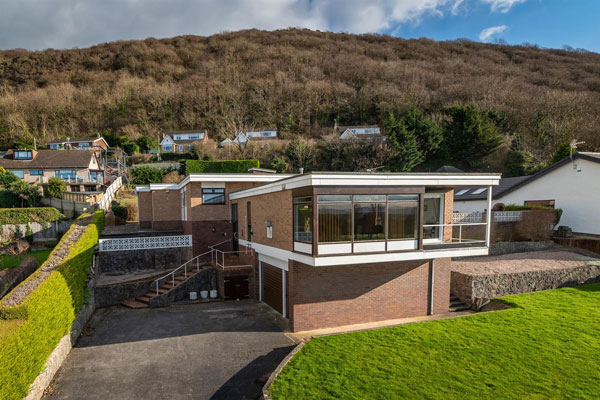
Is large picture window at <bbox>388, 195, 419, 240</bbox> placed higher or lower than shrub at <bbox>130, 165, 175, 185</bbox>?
lower

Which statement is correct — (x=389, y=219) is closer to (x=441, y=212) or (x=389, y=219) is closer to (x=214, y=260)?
(x=441, y=212)

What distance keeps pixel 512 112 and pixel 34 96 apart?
89.9m

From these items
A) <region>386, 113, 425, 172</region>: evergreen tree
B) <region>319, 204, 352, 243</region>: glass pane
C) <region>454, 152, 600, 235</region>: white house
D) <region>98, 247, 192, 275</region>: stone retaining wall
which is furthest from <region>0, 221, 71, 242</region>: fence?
<region>386, 113, 425, 172</region>: evergreen tree

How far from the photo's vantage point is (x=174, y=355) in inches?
408

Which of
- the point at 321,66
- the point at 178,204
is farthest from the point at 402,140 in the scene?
the point at 321,66

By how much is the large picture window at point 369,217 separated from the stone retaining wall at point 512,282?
20.6ft

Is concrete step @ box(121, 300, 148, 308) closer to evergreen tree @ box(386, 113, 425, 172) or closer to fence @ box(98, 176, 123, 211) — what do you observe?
fence @ box(98, 176, 123, 211)

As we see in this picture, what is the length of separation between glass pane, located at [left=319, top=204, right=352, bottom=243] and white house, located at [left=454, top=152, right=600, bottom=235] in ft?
33.1

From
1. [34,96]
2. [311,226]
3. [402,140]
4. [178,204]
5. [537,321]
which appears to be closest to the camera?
[311,226]

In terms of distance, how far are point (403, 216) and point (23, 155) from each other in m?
45.8

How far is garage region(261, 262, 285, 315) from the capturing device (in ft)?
45.8

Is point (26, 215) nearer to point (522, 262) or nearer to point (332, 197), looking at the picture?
point (332, 197)

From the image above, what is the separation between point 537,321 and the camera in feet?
38.4

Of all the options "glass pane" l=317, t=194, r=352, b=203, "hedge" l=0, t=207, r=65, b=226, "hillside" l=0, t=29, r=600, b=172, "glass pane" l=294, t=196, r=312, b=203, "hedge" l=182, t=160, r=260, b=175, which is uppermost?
"hillside" l=0, t=29, r=600, b=172
